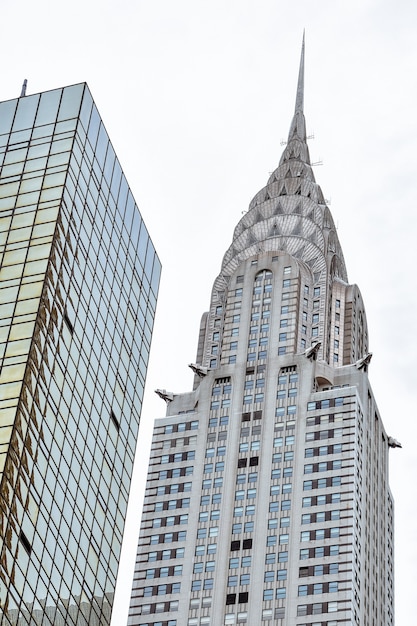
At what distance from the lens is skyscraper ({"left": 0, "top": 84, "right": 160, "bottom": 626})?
3674 inches

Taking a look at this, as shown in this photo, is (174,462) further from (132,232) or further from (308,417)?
(132,232)

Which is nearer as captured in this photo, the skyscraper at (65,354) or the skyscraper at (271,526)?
the skyscraper at (65,354)

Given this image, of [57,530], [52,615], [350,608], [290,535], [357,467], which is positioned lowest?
[52,615]

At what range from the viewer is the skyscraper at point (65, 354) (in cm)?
9331

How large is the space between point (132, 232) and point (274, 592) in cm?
7017

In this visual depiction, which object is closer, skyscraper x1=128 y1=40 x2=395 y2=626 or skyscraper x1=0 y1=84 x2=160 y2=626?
skyscraper x1=0 y1=84 x2=160 y2=626

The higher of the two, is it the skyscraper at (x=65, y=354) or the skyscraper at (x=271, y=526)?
the skyscraper at (x=271, y=526)

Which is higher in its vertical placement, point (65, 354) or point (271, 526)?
point (271, 526)

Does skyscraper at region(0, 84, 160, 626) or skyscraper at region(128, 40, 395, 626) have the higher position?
skyscraper at region(128, 40, 395, 626)

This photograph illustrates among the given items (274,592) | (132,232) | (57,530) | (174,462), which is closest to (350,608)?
(274,592)

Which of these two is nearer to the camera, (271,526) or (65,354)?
(65,354)

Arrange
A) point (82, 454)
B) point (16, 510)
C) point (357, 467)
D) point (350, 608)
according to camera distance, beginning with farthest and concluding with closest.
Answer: point (357, 467)
point (350, 608)
point (82, 454)
point (16, 510)

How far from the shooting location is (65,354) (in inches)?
4077

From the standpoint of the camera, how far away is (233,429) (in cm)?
19850
